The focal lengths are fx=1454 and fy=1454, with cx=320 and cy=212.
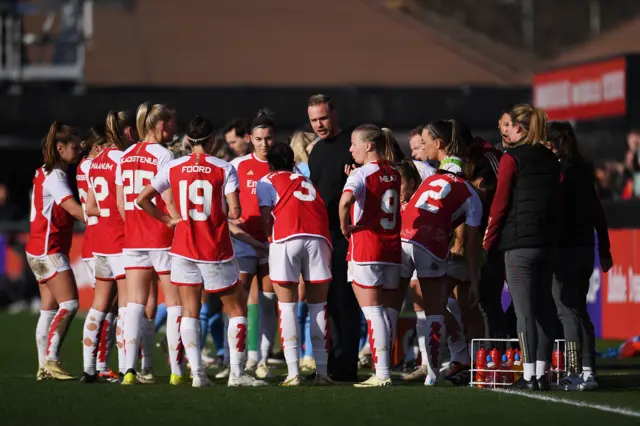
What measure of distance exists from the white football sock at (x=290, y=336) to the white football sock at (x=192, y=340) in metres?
0.71

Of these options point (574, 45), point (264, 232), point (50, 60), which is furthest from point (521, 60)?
point (264, 232)

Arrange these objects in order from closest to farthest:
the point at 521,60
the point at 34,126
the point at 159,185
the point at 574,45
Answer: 1. the point at 159,185
2. the point at 34,126
3. the point at 521,60
4. the point at 574,45

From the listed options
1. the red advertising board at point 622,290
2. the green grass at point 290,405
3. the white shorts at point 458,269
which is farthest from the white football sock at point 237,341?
the red advertising board at point 622,290

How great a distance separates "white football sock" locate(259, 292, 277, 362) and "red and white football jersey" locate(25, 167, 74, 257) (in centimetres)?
202

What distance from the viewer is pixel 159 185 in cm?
1112

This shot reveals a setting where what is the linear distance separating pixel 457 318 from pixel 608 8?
155 ft

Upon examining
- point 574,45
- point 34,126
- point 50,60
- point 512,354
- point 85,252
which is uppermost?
point 574,45

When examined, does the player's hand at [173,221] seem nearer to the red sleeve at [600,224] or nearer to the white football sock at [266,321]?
the white football sock at [266,321]

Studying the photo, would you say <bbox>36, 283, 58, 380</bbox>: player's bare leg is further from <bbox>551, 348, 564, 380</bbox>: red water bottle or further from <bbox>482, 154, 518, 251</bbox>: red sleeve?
<bbox>551, 348, 564, 380</bbox>: red water bottle

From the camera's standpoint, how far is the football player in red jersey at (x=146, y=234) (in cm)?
1142

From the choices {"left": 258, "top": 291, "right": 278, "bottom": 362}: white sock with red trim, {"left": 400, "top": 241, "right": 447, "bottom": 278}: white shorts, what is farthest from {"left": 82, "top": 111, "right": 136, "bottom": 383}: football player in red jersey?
{"left": 400, "top": 241, "right": 447, "bottom": 278}: white shorts

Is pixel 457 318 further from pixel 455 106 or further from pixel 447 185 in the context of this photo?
pixel 455 106

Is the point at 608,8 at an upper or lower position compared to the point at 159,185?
upper

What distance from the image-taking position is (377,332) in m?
11.2
